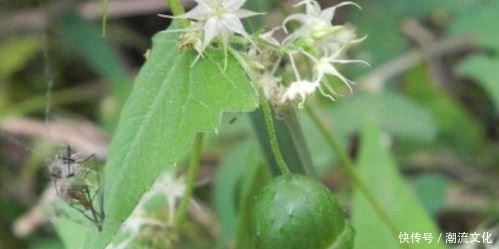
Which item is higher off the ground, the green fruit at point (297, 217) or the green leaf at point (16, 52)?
the green fruit at point (297, 217)

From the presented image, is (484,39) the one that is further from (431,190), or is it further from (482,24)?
(431,190)

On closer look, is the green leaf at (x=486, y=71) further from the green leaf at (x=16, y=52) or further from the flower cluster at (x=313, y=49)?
the green leaf at (x=16, y=52)

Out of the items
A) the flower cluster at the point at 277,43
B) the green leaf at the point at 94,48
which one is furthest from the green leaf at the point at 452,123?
the flower cluster at the point at 277,43

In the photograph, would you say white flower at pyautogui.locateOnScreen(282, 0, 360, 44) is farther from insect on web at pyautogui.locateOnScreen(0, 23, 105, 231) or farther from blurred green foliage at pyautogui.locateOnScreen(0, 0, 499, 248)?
blurred green foliage at pyautogui.locateOnScreen(0, 0, 499, 248)

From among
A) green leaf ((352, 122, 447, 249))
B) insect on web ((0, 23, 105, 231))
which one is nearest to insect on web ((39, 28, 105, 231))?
insect on web ((0, 23, 105, 231))

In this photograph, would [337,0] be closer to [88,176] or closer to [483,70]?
[483,70]

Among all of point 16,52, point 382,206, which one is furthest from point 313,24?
point 16,52
